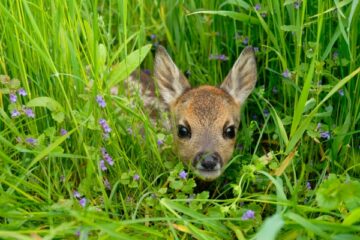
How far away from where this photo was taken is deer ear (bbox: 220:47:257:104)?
15.5 feet

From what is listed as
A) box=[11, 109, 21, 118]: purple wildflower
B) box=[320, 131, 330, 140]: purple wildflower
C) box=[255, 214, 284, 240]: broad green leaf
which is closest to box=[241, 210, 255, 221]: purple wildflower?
box=[255, 214, 284, 240]: broad green leaf

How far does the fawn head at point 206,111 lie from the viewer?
4.48 m

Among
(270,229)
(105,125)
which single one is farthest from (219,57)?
(270,229)

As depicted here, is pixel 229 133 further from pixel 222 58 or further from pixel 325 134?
pixel 325 134

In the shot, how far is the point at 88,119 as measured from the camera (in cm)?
367

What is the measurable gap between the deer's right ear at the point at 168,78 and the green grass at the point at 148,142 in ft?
1.95

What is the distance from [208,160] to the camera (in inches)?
169

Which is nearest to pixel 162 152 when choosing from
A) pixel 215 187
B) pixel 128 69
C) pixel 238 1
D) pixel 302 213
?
pixel 215 187

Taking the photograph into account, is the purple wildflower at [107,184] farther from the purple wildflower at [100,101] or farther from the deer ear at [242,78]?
the deer ear at [242,78]

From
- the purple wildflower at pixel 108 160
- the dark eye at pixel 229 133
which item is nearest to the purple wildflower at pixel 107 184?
the purple wildflower at pixel 108 160

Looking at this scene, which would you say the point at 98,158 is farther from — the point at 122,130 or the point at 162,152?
the point at 162,152

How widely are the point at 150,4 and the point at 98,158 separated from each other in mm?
2421

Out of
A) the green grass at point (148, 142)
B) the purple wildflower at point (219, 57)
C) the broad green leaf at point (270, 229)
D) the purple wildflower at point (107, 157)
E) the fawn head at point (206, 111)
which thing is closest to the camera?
the broad green leaf at point (270, 229)

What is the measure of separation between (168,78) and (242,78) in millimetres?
604
